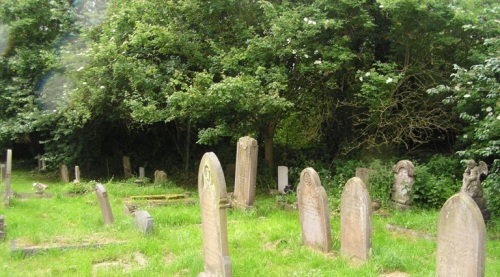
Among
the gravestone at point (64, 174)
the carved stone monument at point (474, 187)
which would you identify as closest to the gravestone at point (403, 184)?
the carved stone monument at point (474, 187)

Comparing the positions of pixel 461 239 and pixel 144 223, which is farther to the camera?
pixel 144 223

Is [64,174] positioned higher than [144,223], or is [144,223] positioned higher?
[64,174]

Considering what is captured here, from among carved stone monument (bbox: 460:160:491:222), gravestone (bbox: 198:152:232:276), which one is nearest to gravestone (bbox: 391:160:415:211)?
carved stone monument (bbox: 460:160:491:222)

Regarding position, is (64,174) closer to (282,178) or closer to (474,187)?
(282,178)

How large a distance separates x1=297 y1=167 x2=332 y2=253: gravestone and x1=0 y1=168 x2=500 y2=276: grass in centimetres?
19

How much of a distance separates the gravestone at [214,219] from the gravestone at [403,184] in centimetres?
601

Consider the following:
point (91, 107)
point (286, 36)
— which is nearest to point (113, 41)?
point (91, 107)

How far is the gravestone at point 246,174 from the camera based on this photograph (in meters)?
10.6

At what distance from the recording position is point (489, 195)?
8.65 meters

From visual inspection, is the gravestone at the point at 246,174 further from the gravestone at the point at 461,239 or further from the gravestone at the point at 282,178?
the gravestone at the point at 461,239

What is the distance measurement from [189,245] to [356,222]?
2531 millimetres

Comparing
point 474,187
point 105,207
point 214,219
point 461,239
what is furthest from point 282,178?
point 461,239

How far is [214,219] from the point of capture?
5910 millimetres

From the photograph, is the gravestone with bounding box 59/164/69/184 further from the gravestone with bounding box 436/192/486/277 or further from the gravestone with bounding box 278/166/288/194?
the gravestone with bounding box 436/192/486/277
